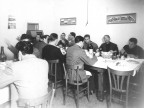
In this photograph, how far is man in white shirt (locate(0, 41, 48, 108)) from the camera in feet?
4.53

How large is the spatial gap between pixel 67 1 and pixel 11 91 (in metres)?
4.95

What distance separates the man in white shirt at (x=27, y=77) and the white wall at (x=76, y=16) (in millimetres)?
3366

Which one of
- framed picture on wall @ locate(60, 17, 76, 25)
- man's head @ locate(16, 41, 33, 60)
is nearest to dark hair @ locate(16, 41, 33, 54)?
man's head @ locate(16, 41, 33, 60)

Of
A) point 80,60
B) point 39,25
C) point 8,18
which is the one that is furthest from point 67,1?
point 80,60

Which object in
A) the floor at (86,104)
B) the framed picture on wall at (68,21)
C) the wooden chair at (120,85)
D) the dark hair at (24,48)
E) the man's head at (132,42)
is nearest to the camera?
the dark hair at (24,48)

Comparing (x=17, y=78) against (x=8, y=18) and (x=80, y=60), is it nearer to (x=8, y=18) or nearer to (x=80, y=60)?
(x=80, y=60)

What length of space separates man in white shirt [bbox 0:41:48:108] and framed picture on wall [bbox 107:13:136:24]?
364 centimetres

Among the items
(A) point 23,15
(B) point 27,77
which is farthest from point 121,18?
(B) point 27,77

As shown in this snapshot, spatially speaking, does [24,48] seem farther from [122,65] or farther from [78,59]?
[122,65]

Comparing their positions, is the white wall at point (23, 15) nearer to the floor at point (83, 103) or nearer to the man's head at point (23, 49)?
the floor at point (83, 103)

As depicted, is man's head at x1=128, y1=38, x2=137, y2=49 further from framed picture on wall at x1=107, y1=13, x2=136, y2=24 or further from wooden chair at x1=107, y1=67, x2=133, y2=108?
wooden chair at x1=107, y1=67, x2=133, y2=108

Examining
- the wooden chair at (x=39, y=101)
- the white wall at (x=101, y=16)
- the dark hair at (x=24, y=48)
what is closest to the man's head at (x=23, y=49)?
the dark hair at (x=24, y=48)

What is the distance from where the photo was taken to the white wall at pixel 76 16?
14.7ft

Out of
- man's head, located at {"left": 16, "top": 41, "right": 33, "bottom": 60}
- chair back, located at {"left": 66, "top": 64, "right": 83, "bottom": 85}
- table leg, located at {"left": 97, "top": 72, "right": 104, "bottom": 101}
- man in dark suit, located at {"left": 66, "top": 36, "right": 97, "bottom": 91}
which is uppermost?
man's head, located at {"left": 16, "top": 41, "right": 33, "bottom": 60}
